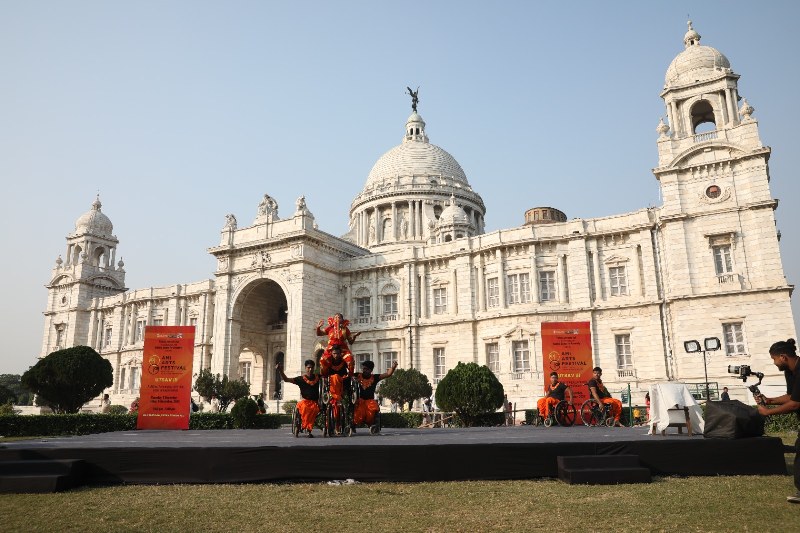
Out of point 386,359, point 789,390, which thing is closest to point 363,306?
point 386,359

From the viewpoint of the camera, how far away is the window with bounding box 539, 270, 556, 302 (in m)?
37.4

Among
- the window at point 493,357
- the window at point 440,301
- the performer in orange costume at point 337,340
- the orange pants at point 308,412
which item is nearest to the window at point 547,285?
the window at point 493,357

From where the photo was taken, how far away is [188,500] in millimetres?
8117

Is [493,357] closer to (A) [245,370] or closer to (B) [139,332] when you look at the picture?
(A) [245,370]

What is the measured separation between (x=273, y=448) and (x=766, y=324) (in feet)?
91.4

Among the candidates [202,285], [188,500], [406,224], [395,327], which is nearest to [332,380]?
[188,500]

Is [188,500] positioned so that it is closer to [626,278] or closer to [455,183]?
[626,278]

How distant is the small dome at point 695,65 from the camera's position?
33312mm

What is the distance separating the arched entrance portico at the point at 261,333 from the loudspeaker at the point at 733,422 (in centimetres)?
3807

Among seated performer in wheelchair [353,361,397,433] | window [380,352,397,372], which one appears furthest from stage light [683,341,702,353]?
window [380,352,397,372]

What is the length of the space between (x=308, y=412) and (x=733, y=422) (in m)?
9.04

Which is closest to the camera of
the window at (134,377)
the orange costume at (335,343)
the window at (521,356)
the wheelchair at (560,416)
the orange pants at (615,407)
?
the orange costume at (335,343)

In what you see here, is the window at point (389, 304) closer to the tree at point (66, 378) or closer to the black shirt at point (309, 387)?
the tree at point (66, 378)

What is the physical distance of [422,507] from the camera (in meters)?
7.45
